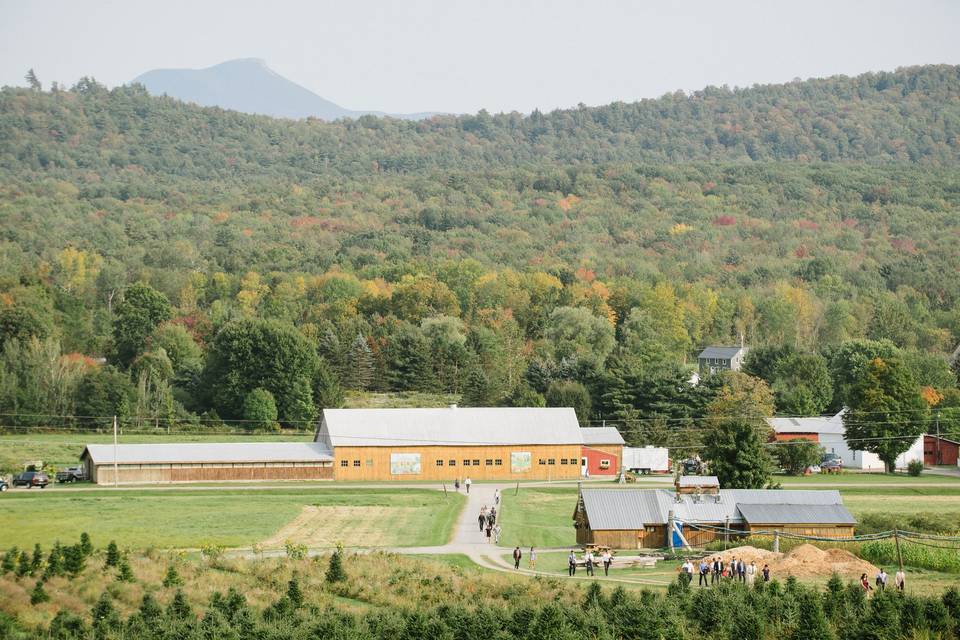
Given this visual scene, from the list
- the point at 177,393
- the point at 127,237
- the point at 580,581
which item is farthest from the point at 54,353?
the point at 127,237

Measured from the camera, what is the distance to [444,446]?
2928 inches

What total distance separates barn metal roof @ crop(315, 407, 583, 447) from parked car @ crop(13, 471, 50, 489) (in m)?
16.0

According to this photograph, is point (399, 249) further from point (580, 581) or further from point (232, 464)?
point (580, 581)

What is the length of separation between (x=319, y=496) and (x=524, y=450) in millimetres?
15340

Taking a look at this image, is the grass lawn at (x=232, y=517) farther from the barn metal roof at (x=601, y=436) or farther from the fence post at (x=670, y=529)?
the barn metal roof at (x=601, y=436)

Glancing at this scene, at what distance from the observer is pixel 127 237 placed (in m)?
176

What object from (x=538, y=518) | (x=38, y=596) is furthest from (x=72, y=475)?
(x=38, y=596)

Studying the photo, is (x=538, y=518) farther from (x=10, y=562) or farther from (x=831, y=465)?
(x=831, y=465)

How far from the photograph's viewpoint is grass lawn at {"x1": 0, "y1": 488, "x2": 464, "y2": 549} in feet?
158

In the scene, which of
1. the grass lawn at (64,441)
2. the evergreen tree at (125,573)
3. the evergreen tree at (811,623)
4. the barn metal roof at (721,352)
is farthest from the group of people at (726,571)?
the barn metal roof at (721,352)

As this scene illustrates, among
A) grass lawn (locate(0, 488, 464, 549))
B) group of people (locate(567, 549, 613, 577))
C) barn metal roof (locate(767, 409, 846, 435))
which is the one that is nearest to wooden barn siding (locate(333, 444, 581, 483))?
grass lawn (locate(0, 488, 464, 549))

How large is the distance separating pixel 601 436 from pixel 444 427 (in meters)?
9.84

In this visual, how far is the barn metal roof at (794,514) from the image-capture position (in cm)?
4822

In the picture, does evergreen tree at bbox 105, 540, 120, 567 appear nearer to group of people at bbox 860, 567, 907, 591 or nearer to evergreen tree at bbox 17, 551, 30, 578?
evergreen tree at bbox 17, 551, 30, 578
